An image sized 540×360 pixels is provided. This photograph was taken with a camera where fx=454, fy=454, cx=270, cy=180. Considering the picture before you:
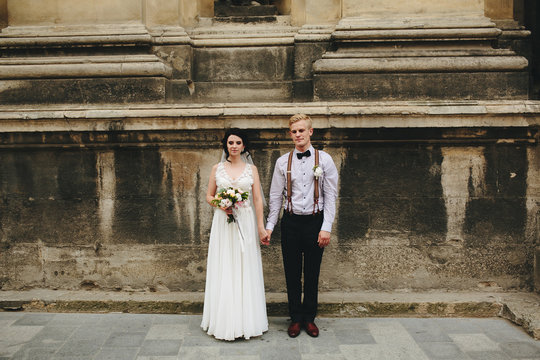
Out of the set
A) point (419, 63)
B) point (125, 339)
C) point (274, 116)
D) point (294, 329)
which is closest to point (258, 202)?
point (274, 116)

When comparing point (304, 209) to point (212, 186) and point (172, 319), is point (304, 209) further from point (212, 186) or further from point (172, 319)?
point (172, 319)

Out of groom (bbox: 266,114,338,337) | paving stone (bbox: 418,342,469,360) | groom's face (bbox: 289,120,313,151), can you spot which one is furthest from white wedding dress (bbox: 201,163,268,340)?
paving stone (bbox: 418,342,469,360)

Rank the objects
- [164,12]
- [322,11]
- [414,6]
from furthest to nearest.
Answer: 1. [164,12]
2. [322,11]
3. [414,6]

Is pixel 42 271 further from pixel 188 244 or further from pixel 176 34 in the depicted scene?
pixel 176 34

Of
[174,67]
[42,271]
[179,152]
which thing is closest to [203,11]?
[174,67]

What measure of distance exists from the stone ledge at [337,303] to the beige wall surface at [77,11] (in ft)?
10.9

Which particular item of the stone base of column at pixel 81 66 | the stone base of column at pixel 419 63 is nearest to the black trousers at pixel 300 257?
the stone base of column at pixel 419 63

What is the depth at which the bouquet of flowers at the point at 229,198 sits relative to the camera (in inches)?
160

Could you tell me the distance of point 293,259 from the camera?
4.37 metres

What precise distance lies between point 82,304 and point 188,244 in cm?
129

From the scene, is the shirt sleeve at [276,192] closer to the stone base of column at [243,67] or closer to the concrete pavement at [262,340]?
the concrete pavement at [262,340]

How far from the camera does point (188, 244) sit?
16.8 feet

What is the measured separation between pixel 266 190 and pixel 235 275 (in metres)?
1.15

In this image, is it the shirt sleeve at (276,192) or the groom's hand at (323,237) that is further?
the shirt sleeve at (276,192)
